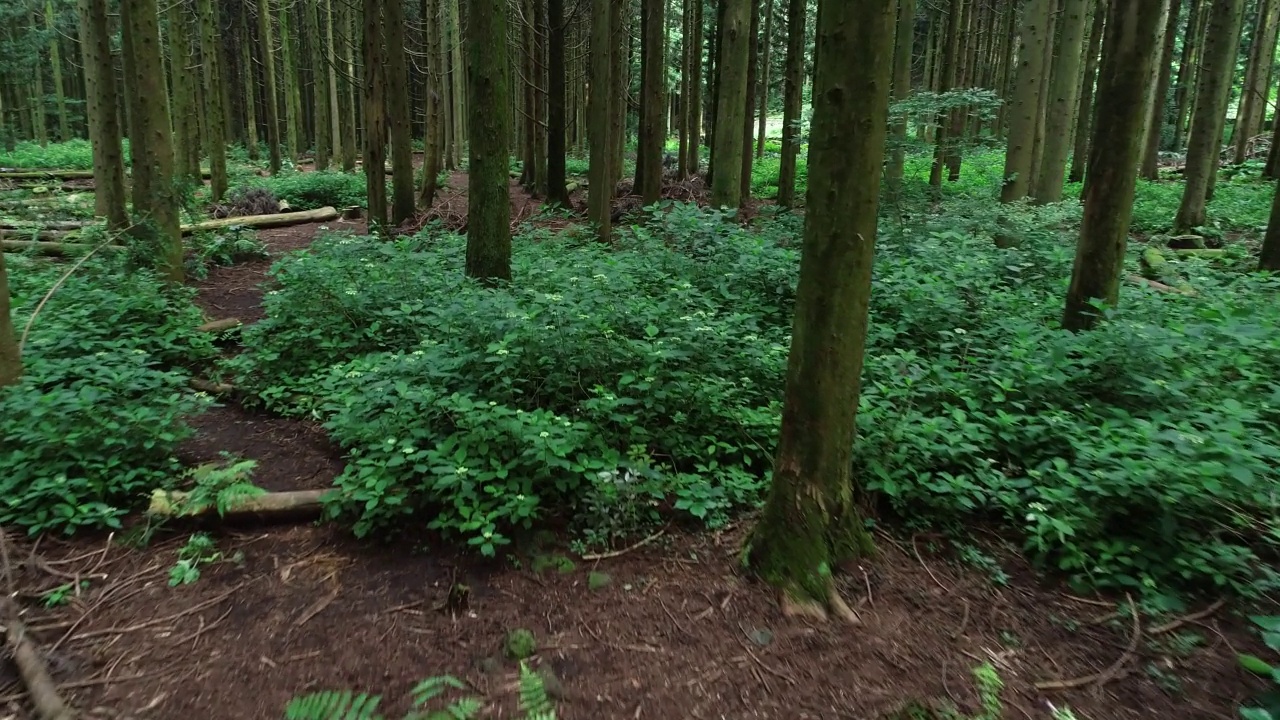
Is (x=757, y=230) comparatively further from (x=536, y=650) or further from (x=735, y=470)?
(x=536, y=650)

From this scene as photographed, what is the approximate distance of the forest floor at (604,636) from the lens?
2809 mm

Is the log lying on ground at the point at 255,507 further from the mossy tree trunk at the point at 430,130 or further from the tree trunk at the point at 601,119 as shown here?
the mossy tree trunk at the point at 430,130

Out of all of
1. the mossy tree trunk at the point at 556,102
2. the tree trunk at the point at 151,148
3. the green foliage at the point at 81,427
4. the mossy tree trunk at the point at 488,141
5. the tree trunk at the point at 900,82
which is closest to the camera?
the green foliage at the point at 81,427

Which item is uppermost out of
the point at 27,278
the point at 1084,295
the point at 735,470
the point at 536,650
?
the point at 1084,295

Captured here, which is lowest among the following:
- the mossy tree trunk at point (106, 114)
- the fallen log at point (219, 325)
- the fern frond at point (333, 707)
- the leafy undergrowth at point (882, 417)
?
the fern frond at point (333, 707)

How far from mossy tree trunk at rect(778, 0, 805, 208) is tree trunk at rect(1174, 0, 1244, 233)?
6295mm

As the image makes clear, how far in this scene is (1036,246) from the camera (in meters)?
8.47

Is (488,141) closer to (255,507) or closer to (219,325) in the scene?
(219,325)

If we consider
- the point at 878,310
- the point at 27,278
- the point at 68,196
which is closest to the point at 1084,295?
the point at 878,310

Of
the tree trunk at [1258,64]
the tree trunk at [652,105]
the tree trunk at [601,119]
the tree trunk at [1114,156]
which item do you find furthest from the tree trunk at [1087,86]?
the tree trunk at [1114,156]

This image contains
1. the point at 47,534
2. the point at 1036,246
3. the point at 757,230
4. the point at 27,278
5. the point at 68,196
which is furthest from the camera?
the point at 68,196

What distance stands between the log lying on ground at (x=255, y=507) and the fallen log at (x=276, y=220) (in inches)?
365

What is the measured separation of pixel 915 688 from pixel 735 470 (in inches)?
64.8

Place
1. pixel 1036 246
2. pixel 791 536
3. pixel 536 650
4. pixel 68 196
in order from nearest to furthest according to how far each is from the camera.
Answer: pixel 536 650 → pixel 791 536 → pixel 1036 246 → pixel 68 196
